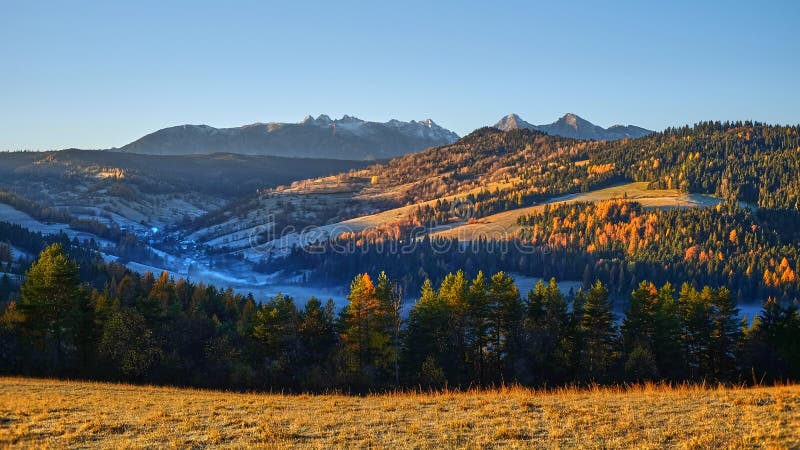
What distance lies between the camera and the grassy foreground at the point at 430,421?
70.4 ft

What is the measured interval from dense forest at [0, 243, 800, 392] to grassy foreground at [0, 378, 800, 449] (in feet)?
121

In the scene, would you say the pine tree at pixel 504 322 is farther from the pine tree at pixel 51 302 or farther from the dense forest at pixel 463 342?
the pine tree at pixel 51 302

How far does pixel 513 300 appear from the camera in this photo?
74.1 metres

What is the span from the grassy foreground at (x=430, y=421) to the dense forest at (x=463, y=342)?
36.8 metres

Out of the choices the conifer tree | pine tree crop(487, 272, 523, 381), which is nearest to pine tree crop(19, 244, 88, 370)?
pine tree crop(487, 272, 523, 381)

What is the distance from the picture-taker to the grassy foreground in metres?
21.5

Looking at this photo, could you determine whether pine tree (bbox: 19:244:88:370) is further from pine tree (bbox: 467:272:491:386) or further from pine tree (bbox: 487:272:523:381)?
pine tree (bbox: 487:272:523:381)

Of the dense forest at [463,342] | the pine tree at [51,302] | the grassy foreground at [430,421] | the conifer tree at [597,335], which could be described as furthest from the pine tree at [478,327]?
the pine tree at [51,302]

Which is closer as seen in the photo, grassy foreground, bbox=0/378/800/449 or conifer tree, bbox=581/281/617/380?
grassy foreground, bbox=0/378/800/449

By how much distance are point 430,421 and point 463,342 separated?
49215 millimetres

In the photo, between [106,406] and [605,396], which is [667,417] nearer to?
[605,396]

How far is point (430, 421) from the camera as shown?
83.6 ft

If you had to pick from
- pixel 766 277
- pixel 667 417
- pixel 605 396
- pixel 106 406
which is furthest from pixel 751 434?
pixel 766 277

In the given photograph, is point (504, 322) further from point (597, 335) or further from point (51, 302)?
point (51, 302)
